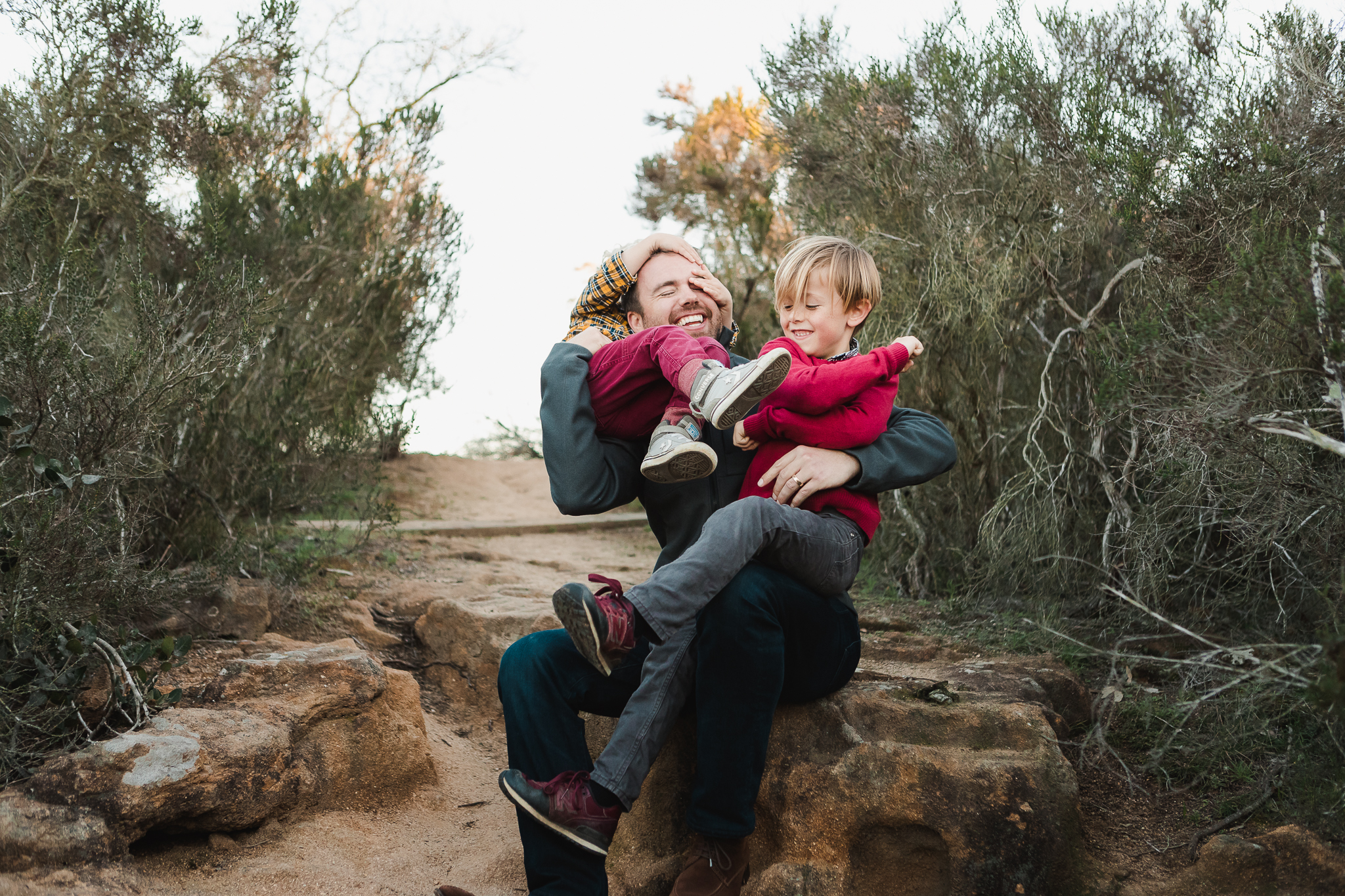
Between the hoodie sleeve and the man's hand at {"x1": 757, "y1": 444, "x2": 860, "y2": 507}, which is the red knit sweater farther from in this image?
the hoodie sleeve

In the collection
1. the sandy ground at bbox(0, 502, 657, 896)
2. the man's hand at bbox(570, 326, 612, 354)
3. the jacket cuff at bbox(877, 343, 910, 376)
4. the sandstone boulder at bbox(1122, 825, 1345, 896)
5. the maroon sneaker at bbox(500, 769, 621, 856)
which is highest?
the man's hand at bbox(570, 326, 612, 354)

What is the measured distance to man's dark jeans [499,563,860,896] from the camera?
6.82ft

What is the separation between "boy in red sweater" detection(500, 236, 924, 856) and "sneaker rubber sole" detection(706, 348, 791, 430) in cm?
4

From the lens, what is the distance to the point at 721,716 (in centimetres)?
208

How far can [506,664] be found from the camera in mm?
2365

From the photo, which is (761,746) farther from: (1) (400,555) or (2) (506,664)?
(1) (400,555)

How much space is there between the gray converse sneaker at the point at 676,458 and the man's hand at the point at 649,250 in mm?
640

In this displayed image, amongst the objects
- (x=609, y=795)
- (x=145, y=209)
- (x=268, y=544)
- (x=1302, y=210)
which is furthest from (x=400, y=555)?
(x=1302, y=210)

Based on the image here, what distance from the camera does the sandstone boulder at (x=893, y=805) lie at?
212 cm

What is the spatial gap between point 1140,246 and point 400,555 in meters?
4.10

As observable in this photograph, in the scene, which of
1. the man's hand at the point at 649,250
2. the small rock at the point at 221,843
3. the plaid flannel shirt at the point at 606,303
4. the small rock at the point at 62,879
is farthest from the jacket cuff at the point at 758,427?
the small rock at the point at 62,879

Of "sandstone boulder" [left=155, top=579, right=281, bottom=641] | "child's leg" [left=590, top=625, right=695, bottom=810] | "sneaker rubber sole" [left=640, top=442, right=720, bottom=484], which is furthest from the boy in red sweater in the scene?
"sandstone boulder" [left=155, top=579, right=281, bottom=641]

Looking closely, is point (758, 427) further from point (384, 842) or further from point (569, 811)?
point (384, 842)

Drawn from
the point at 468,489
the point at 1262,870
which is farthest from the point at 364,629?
the point at 468,489
